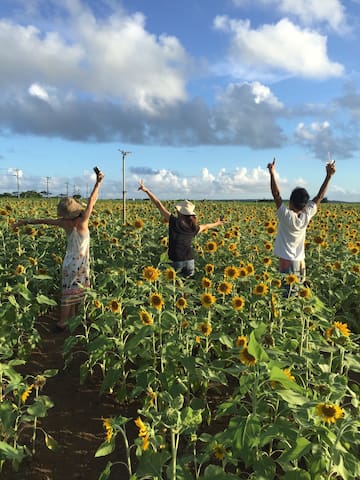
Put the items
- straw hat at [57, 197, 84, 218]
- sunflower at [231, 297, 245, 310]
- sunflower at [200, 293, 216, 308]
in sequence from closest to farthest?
sunflower at [200, 293, 216, 308]
sunflower at [231, 297, 245, 310]
straw hat at [57, 197, 84, 218]

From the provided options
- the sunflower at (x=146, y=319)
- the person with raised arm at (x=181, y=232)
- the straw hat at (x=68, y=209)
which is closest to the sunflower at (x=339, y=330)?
the sunflower at (x=146, y=319)

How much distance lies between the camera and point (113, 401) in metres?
4.26

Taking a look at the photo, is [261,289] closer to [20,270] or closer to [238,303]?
[238,303]

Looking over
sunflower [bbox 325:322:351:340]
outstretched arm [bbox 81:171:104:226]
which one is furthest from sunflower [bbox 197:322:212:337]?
outstretched arm [bbox 81:171:104:226]

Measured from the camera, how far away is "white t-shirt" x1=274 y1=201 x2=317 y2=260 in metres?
5.51

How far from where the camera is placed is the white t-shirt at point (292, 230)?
5.51m

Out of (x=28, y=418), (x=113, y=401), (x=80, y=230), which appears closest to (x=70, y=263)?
(x=80, y=230)

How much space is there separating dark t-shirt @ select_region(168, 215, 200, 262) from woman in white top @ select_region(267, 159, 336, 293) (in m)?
1.25

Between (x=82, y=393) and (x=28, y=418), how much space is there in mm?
1428

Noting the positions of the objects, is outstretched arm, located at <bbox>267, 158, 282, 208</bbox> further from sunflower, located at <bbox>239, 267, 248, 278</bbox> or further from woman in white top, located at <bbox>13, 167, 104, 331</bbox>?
woman in white top, located at <bbox>13, 167, 104, 331</bbox>

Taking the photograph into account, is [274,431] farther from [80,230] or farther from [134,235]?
[134,235]

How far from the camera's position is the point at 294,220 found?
550 centimetres

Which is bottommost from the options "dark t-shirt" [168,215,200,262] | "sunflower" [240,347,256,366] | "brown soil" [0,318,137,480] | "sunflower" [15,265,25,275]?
"brown soil" [0,318,137,480]

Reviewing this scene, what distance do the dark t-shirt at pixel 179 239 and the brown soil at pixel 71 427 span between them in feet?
6.27
